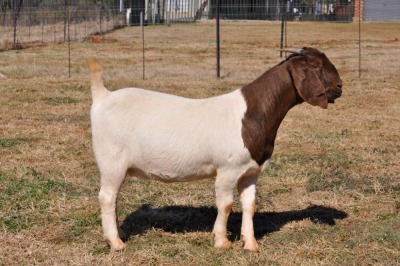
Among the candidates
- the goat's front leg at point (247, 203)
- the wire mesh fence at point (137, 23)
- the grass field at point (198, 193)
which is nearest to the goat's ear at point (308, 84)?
the goat's front leg at point (247, 203)

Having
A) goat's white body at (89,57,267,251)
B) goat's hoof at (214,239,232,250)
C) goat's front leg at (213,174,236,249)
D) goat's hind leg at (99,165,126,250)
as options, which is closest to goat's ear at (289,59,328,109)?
goat's white body at (89,57,267,251)

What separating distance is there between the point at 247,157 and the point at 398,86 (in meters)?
12.5

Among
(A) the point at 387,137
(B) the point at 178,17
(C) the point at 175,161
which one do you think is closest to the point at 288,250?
(C) the point at 175,161

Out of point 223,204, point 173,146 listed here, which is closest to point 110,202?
point 173,146

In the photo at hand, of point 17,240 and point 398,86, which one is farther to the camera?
point 398,86

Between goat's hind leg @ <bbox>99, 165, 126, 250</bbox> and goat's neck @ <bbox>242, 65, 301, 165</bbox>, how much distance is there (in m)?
1.17

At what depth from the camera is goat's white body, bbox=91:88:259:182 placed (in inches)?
242

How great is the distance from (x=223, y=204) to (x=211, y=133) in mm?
635

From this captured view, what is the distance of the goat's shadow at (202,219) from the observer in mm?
7055

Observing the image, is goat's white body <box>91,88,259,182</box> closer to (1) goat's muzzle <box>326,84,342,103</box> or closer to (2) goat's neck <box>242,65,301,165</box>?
(2) goat's neck <box>242,65,301,165</box>

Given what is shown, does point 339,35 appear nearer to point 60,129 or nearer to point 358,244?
point 60,129

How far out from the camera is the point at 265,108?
20.6ft

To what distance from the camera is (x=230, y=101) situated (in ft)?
20.8

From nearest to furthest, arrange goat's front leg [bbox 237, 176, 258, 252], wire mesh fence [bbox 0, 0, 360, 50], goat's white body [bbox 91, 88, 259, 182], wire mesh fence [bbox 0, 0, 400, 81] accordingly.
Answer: goat's white body [bbox 91, 88, 259, 182]
goat's front leg [bbox 237, 176, 258, 252]
wire mesh fence [bbox 0, 0, 400, 81]
wire mesh fence [bbox 0, 0, 360, 50]
